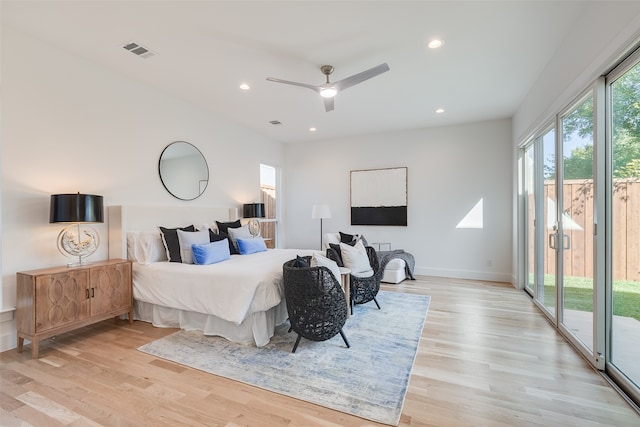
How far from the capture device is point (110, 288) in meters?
3.21

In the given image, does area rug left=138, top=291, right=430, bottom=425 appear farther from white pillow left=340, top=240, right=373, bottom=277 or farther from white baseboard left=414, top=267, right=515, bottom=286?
white baseboard left=414, top=267, right=515, bottom=286

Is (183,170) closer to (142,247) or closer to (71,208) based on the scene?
(142,247)

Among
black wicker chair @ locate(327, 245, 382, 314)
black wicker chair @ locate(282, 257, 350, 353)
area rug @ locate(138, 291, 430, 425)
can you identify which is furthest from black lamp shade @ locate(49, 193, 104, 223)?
black wicker chair @ locate(327, 245, 382, 314)

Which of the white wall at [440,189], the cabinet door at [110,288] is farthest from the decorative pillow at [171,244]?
the white wall at [440,189]

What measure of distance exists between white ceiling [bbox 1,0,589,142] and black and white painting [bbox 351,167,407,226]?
1957mm

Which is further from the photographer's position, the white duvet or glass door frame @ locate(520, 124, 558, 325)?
glass door frame @ locate(520, 124, 558, 325)

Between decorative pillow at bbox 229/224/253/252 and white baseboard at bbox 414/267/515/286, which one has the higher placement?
decorative pillow at bbox 229/224/253/252

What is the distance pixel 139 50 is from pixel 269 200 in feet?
13.2

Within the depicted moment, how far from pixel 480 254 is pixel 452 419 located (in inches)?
173

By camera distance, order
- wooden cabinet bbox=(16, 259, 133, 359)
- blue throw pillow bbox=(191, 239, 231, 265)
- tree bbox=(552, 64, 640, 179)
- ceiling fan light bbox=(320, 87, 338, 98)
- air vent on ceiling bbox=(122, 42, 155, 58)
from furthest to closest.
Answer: blue throw pillow bbox=(191, 239, 231, 265), ceiling fan light bbox=(320, 87, 338, 98), air vent on ceiling bbox=(122, 42, 155, 58), wooden cabinet bbox=(16, 259, 133, 359), tree bbox=(552, 64, 640, 179)

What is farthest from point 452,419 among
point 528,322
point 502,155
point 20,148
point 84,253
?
point 502,155

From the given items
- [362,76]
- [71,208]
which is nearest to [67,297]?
[71,208]

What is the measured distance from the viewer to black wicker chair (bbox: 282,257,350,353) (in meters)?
2.64

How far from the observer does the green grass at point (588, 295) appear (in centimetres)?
203
